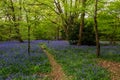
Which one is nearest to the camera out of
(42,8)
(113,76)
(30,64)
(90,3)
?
(113,76)

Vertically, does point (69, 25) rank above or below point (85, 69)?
above

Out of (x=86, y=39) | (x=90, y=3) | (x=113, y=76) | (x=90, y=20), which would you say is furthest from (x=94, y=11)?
(x=86, y=39)

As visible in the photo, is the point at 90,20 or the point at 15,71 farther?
the point at 90,20

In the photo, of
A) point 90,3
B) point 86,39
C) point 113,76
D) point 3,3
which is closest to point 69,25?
point 86,39

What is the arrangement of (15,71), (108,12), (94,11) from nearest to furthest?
(15,71), (94,11), (108,12)

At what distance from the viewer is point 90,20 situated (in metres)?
29.5

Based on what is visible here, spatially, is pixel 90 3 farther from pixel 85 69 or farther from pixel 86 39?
pixel 86 39

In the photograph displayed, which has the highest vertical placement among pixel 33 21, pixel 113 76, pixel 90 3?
pixel 90 3

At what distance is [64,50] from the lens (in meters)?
22.8

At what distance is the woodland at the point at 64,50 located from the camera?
12273 millimetres

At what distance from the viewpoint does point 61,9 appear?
35625 millimetres

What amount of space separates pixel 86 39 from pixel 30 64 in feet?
58.0

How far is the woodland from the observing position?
40.3 ft

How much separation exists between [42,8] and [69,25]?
15.8 feet
